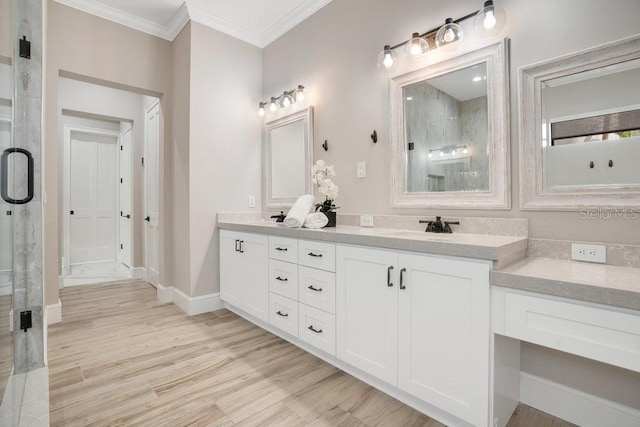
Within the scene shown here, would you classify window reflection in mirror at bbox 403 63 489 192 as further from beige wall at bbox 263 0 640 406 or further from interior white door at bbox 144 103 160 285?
interior white door at bbox 144 103 160 285

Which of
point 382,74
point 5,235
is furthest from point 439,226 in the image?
point 5,235

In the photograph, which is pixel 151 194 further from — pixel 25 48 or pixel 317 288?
pixel 317 288

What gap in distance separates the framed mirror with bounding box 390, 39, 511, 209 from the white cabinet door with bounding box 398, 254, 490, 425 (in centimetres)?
63

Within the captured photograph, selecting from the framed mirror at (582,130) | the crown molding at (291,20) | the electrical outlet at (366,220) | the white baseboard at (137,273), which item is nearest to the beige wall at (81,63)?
the crown molding at (291,20)

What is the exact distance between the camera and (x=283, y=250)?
7.70ft

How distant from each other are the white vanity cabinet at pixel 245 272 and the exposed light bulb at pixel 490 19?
200cm

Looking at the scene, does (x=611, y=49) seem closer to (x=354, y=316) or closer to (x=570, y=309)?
(x=570, y=309)

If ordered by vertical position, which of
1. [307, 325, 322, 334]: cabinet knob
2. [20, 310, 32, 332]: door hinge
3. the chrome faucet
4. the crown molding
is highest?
the crown molding

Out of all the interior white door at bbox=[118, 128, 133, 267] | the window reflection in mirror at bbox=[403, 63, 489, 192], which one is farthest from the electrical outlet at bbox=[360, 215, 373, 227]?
the interior white door at bbox=[118, 128, 133, 267]

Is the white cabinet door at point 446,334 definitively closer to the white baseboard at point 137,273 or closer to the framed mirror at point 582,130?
the framed mirror at point 582,130

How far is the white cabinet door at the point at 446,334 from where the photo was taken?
132 cm

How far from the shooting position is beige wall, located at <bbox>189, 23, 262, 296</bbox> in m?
3.07

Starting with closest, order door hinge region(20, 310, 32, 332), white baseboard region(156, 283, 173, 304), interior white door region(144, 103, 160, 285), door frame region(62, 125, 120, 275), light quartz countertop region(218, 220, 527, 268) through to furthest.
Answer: light quartz countertop region(218, 220, 527, 268) → door hinge region(20, 310, 32, 332) → white baseboard region(156, 283, 173, 304) → interior white door region(144, 103, 160, 285) → door frame region(62, 125, 120, 275)

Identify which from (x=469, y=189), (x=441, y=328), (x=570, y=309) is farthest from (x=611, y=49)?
(x=441, y=328)
